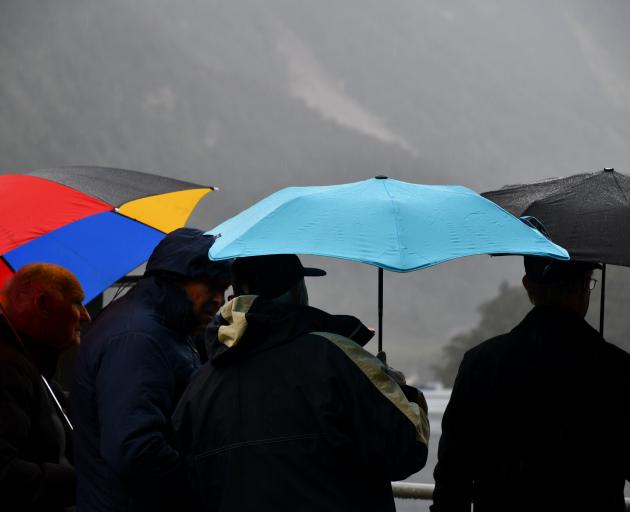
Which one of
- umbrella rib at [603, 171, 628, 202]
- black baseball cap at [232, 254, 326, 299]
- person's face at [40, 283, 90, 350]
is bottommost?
person's face at [40, 283, 90, 350]

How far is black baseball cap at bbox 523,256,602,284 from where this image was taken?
2521mm

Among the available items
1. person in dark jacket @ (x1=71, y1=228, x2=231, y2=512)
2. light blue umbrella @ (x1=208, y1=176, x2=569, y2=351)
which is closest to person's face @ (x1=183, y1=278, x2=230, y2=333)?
person in dark jacket @ (x1=71, y1=228, x2=231, y2=512)

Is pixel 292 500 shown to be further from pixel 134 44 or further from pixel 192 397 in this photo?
pixel 134 44

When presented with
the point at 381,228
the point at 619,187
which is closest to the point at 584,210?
the point at 619,187

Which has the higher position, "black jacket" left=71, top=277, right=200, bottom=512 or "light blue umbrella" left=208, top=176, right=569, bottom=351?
"light blue umbrella" left=208, top=176, right=569, bottom=351

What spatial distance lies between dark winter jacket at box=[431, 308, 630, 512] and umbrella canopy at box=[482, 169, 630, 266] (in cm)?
32

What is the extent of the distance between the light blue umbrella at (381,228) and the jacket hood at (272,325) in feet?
0.39

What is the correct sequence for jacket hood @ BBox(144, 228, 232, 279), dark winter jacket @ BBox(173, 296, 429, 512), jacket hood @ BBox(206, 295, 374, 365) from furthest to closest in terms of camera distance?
jacket hood @ BBox(144, 228, 232, 279) < jacket hood @ BBox(206, 295, 374, 365) < dark winter jacket @ BBox(173, 296, 429, 512)

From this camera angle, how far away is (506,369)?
249 centimetres

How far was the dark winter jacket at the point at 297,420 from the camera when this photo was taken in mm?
2018

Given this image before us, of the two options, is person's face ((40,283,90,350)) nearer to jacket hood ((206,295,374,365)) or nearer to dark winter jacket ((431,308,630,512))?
jacket hood ((206,295,374,365))

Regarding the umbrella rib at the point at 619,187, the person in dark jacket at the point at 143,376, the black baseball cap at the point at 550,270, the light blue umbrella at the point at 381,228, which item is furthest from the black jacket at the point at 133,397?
the umbrella rib at the point at 619,187

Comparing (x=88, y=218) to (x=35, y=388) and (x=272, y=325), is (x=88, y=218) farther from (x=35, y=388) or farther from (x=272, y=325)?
(x=272, y=325)

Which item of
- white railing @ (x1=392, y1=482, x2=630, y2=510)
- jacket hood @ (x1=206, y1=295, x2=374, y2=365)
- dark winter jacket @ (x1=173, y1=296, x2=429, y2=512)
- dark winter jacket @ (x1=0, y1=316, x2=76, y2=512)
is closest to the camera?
dark winter jacket @ (x1=173, y1=296, x2=429, y2=512)
